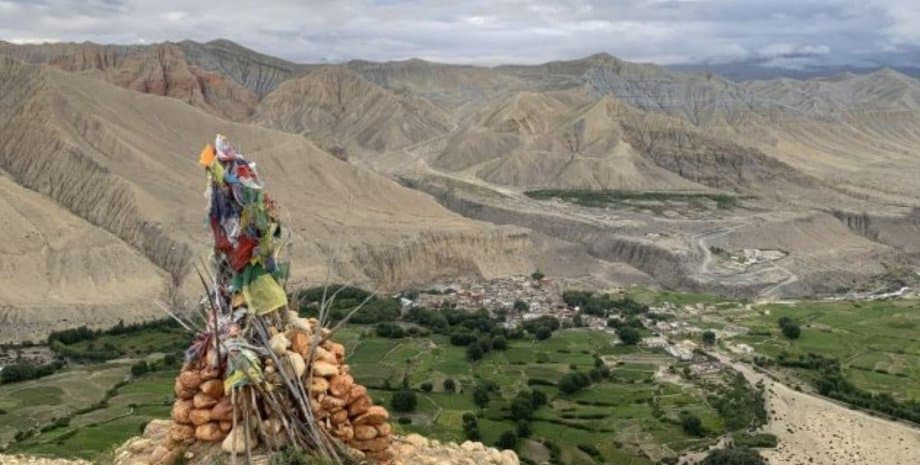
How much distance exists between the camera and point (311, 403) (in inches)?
594

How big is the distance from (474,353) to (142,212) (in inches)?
1924

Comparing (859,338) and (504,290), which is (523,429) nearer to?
(859,338)

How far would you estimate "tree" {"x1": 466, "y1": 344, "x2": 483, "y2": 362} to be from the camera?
209 ft

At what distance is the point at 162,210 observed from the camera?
9675 cm

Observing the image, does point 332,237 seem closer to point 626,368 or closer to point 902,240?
point 626,368

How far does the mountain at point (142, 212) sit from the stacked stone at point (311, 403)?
64493mm

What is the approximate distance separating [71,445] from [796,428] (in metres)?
40.1

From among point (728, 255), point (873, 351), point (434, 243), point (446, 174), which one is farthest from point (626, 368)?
point (446, 174)

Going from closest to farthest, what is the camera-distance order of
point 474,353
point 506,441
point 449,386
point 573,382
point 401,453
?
1. point 401,453
2. point 506,441
3. point 449,386
4. point 573,382
5. point 474,353

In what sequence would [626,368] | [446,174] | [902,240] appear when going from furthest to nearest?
1. [446,174]
2. [902,240]
3. [626,368]

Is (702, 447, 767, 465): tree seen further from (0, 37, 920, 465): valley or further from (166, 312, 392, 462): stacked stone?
(166, 312, 392, 462): stacked stone

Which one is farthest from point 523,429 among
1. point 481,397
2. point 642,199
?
point 642,199

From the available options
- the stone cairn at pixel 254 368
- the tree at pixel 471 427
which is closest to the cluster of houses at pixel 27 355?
the tree at pixel 471 427

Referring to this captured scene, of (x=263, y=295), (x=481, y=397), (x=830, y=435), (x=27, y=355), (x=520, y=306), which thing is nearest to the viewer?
(x=263, y=295)
